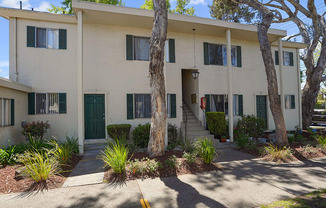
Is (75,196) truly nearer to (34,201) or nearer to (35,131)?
(34,201)

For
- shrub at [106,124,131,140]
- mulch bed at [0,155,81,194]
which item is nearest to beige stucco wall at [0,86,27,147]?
mulch bed at [0,155,81,194]

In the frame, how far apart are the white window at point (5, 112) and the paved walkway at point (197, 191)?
3.67 m

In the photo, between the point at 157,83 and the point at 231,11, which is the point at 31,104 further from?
the point at 231,11

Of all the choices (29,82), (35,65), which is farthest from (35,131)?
(35,65)

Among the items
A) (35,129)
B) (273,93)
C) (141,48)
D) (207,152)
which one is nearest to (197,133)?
(207,152)

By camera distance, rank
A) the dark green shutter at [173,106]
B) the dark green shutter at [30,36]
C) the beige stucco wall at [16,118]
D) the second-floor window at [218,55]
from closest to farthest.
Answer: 1. the beige stucco wall at [16,118]
2. the dark green shutter at [30,36]
3. the dark green shutter at [173,106]
4. the second-floor window at [218,55]

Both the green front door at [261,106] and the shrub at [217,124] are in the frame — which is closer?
the shrub at [217,124]

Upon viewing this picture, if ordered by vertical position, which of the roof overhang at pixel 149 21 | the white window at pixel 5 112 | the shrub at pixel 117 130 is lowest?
the shrub at pixel 117 130

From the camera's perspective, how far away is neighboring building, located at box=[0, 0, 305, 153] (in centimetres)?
713

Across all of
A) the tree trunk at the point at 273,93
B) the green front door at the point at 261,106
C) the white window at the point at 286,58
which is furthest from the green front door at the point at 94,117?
the white window at the point at 286,58

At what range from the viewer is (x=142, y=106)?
824cm

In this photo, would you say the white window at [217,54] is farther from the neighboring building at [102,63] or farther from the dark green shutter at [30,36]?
the dark green shutter at [30,36]

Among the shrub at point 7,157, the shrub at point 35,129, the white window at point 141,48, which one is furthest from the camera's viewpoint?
the white window at point 141,48

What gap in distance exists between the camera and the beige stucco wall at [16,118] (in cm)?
590
